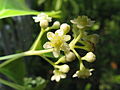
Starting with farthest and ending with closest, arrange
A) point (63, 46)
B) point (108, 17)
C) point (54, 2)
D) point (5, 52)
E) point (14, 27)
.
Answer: point (108, 17) → point (54, 2) → point (14, 27) → point (5, 52) → point (63, 46)

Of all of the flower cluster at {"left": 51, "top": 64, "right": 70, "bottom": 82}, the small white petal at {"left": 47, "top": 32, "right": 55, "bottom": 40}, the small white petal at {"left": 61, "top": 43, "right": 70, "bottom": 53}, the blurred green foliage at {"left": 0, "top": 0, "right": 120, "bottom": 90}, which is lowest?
the blurred green foliage at {"left": 0, "top": 0, "right": 120, "bottom": 90}

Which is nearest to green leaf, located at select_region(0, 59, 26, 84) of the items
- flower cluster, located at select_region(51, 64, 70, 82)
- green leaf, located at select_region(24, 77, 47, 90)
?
green leaf, located at select_region(24, 77, 47, 90)

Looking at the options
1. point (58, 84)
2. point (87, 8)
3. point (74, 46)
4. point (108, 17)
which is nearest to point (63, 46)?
point (74, 46)

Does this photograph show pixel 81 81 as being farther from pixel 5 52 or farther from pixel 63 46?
pixel 63 46

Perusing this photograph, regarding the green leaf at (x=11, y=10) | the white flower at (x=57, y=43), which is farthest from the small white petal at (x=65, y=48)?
the green leaf at (x=11, y=10)

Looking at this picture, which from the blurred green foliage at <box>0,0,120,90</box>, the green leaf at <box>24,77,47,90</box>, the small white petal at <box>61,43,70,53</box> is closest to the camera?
the small white petal at <box>61,43,70,53</box>

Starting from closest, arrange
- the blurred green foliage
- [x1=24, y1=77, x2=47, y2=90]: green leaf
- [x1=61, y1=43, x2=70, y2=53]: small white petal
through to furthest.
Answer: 1. [x1=61, y1=43, x2=70, y2=53]: small white petal
2. [x1=24, y1=77, x2=47, y2=90]: green leaf
3. the blurred green foliage

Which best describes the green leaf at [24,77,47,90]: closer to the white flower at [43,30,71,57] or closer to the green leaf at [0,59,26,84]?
the green leaf at [0,59,26,84]
